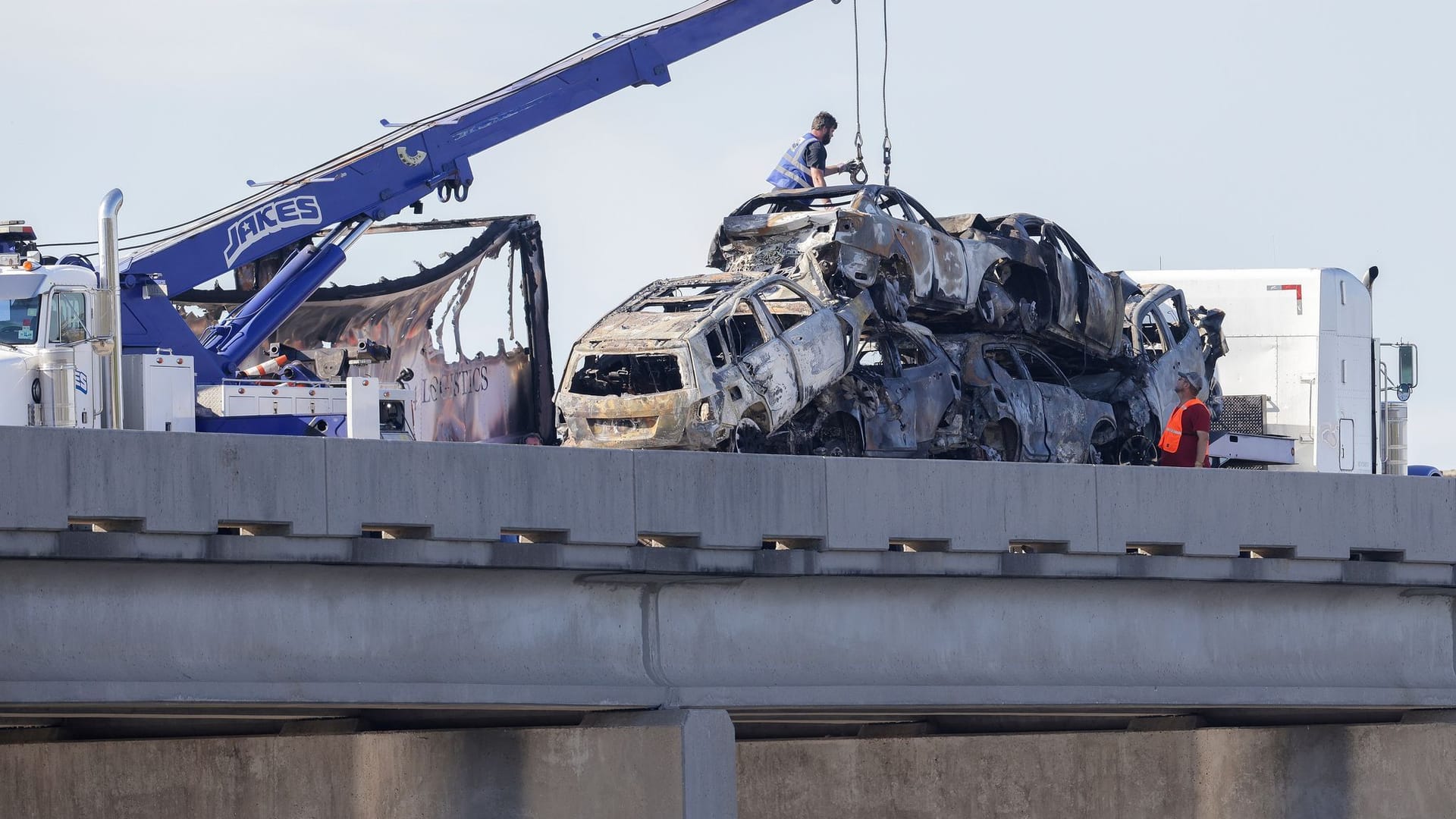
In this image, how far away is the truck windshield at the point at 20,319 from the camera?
14852 mm

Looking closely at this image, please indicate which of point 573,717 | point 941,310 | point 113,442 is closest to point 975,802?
point 941,310

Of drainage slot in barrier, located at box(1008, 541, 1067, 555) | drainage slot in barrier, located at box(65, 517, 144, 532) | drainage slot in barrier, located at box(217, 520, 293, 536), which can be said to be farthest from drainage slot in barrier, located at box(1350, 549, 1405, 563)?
drainage slot in barrier, located at box(65, 517, 144, 532)

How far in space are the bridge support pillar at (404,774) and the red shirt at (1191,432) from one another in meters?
5.01

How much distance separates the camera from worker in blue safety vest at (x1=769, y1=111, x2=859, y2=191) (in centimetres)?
1917

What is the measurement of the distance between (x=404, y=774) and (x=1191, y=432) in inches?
248

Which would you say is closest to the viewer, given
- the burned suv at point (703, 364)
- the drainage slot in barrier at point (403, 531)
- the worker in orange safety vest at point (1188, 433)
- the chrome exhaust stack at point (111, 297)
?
the drainage slot in barrier at point (403, 531)

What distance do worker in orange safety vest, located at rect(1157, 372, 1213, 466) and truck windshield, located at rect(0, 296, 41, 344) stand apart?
27.1 ft

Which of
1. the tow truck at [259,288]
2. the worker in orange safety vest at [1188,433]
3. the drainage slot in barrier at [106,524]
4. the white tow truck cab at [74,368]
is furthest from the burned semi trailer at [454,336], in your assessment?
the drainage slot in barrier at [106,524]

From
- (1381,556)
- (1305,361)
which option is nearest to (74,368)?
(1381,556)

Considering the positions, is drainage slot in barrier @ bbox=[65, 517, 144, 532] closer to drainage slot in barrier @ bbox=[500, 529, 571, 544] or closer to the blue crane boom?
drainage slot in barrier @ bbox=[500, 529, 571, 544]

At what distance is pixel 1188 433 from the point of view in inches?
592

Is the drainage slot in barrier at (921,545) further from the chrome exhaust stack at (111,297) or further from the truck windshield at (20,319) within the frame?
the truck windshield at (20,319)

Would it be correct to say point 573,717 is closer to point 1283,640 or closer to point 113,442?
point 113,442

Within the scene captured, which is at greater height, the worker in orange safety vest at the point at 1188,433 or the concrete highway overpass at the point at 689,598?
the worker in orange safety vest at the point at 1188,433
